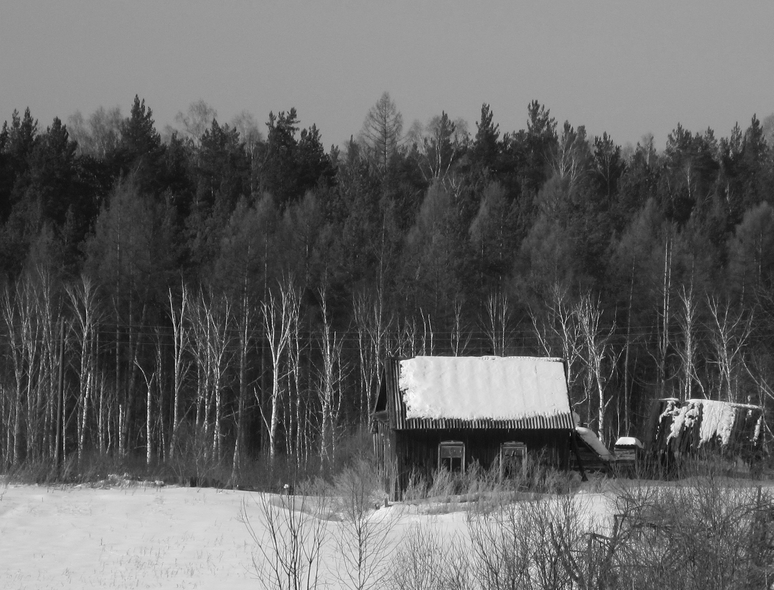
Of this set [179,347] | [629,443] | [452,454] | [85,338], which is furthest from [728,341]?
[85,338]

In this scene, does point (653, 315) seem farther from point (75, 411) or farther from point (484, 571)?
point (484, 571)

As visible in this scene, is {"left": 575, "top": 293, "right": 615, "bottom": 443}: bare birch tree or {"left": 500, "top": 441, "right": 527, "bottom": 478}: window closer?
{"left": 500, "top": 441, "right": 527, "bottom": 478}: window

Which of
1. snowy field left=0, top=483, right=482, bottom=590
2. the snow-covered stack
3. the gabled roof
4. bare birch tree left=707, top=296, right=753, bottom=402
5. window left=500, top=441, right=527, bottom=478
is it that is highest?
bare birch tree left=707, top=296, right=753, bottom=402

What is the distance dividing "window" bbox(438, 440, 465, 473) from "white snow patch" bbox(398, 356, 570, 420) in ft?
2.94

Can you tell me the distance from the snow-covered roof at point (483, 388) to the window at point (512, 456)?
0.89 meters

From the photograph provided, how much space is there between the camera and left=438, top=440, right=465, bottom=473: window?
3228cm

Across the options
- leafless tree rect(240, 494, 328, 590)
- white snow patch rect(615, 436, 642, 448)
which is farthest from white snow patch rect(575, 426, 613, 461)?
leafless tree rect(240, 494, 328, 590)

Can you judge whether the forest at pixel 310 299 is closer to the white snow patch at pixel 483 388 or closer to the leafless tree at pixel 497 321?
the leafless tree at pixel 497 321

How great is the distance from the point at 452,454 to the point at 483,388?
292 cm

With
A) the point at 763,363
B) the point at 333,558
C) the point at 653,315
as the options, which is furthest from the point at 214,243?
the point at 333,558

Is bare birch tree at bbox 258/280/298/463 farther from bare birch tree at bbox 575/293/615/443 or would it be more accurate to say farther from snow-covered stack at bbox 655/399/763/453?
snow-covered stack at bbox 655/399/763/453

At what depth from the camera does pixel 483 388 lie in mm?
34156

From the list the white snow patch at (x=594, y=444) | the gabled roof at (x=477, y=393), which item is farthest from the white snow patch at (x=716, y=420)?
the gabled roof at (x=477, y=393)

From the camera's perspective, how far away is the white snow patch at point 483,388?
33.0 metres
